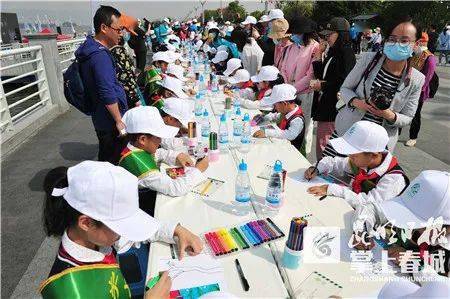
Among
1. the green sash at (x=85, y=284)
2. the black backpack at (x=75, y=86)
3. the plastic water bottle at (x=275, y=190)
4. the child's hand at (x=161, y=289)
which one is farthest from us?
the black backpack at (x=75, y=86)

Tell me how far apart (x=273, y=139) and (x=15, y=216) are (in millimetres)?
2933

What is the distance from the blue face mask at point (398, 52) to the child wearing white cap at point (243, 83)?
2886 mm

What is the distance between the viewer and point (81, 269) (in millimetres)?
1357

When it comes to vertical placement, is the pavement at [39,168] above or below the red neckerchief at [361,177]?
below

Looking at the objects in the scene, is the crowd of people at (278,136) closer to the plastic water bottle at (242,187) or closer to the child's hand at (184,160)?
the child's hand at (184,160)

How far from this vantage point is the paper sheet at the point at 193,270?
5.28 feet

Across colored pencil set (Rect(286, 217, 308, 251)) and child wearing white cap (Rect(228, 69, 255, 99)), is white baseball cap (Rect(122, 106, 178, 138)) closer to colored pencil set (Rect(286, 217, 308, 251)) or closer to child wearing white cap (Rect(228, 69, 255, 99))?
colored pencil set (Rect(286, 217, 308, 251))

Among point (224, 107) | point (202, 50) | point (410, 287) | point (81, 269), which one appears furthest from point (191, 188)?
point (202, 50)

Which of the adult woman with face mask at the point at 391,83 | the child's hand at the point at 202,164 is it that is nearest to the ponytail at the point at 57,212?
the child's hand at the point at 202,164

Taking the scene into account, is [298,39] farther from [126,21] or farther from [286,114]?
[126,21]

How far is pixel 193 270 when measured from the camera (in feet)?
5.54

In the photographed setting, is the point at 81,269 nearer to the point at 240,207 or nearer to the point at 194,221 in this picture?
the point at 194,221

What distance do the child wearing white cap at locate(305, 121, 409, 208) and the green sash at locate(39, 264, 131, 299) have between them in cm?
155

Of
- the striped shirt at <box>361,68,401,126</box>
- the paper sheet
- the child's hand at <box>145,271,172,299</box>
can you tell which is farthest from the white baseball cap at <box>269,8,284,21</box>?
the child's hand at <box>145,271,172,299</box>
